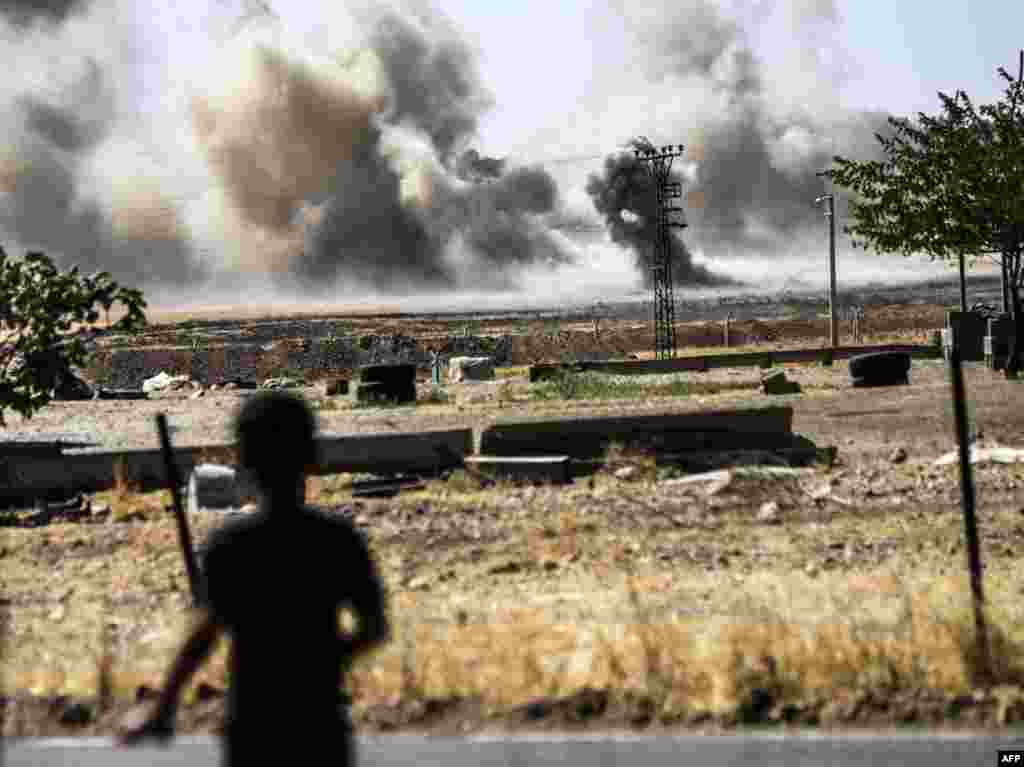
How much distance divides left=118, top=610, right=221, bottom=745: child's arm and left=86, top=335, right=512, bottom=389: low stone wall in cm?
5604

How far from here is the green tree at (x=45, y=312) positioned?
1847cm

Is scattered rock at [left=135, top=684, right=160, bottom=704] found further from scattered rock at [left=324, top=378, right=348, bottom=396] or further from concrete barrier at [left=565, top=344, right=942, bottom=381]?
concrete barrier at [left=565, top=344, right=942, bottom=381]

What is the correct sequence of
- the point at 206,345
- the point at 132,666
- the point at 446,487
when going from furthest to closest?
the point at 206,345 < the point at 446,487 < the point at 132,666

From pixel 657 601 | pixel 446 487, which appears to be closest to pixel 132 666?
pixel 657 601

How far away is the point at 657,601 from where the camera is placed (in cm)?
1164

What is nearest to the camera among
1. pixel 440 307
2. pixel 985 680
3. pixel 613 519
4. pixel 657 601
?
pixel 985 680

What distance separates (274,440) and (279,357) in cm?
6283

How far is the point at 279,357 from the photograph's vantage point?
2633 inches

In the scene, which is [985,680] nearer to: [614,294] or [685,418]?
[685,418]

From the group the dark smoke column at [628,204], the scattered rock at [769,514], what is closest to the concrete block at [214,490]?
the scattered rock at [769,514]

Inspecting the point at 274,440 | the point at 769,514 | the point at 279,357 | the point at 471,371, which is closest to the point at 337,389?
the point at 471,371

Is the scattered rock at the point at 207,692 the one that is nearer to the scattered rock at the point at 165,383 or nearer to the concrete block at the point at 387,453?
the concrete block at the point at 387,453

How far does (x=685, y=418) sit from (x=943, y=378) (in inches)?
517

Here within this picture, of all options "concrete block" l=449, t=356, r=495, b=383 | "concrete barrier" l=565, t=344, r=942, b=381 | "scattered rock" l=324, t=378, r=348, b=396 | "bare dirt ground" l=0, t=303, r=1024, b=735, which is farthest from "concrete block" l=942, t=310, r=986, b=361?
"bare dirt ground" l=0, t=303, r=1024, b=735
